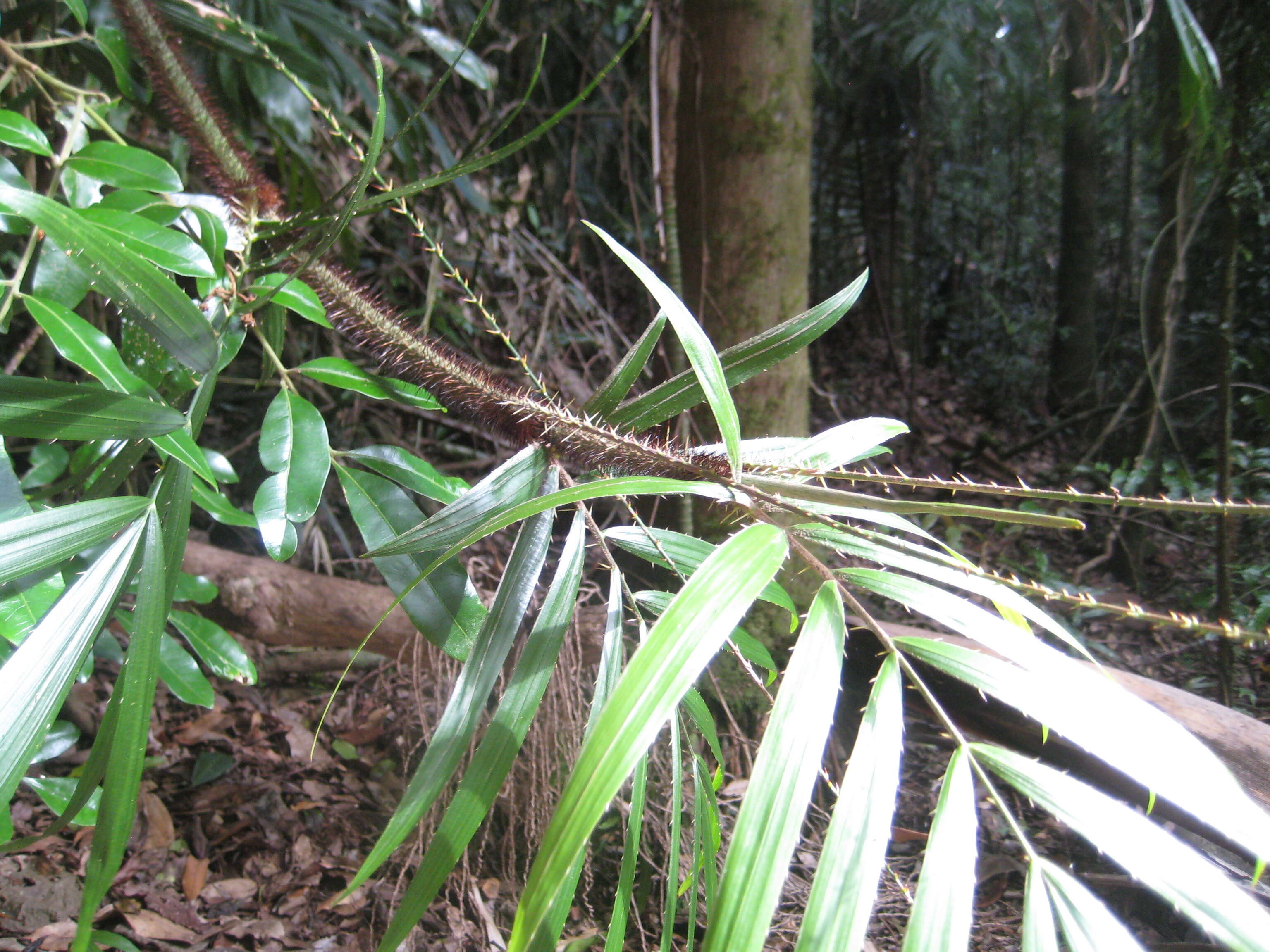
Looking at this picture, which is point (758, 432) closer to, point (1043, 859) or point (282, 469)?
point (282, 469)

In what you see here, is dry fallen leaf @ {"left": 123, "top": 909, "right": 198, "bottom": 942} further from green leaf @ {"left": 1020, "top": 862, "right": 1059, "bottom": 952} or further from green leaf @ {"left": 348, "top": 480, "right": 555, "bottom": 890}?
green leaf @ {"left": 1020, "top": 862, "right": 1059, "bottom": 952}

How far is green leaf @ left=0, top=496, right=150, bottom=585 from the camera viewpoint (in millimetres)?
387

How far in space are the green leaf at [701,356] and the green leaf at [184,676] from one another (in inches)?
28.0

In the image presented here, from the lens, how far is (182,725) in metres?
1.30

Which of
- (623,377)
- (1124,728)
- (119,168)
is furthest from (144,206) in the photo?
(1124,728)

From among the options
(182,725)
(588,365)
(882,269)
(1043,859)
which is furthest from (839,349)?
(1043,859)

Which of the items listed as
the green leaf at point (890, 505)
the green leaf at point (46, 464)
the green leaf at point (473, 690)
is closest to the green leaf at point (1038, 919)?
the green leaf at point (890, 505)

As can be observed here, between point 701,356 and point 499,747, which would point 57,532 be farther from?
point 701,356

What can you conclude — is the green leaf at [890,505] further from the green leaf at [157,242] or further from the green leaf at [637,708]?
the green leaf at [157,242]

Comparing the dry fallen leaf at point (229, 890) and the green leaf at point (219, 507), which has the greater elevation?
the green leaf at point (219, 507)

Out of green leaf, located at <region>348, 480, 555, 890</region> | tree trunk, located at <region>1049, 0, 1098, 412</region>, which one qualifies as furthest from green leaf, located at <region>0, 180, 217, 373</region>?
tree trunk, located at <region>1049, 0, 1098, 412</region>

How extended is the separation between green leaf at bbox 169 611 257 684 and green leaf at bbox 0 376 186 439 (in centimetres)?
49

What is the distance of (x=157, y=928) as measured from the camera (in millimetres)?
925

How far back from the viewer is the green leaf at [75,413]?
408mm
